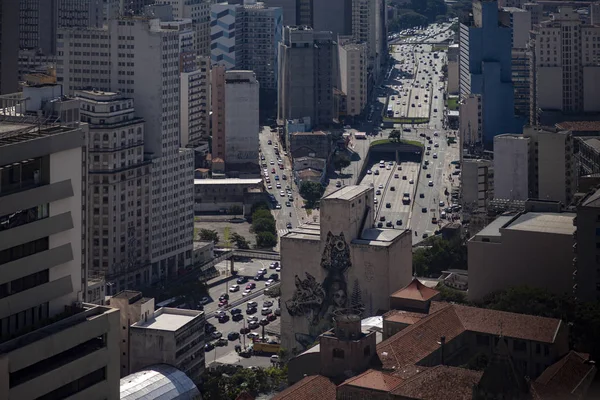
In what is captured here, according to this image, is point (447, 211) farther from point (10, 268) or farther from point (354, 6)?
point (10, 268)

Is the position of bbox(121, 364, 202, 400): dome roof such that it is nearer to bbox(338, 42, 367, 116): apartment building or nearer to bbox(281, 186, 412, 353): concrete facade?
bbox(281, 186, 412, 353): concrete facade

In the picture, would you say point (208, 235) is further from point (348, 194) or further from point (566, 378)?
point (566, 378)

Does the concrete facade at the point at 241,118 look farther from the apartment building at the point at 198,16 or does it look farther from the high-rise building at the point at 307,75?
the apartment building at the point at 198,16

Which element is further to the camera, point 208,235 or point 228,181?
point 228,181

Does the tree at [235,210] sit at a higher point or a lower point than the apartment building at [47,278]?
lower

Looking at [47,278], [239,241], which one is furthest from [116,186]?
[47,278]

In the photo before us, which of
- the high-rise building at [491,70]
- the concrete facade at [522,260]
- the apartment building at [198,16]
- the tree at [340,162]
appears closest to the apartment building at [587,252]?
the concrete facade at [522,260]
